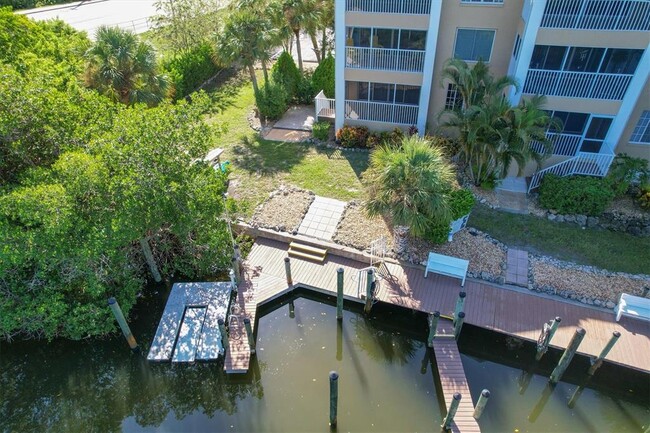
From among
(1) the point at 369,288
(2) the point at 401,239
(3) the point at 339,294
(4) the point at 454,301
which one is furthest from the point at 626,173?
(3) the point at 339,294

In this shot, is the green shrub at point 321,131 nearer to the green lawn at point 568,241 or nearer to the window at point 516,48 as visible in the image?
the green lawn at point 568,241

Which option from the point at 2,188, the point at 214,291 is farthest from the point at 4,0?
the point at 214,291

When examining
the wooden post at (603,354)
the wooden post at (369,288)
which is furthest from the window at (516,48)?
the wooden post at (603,354)

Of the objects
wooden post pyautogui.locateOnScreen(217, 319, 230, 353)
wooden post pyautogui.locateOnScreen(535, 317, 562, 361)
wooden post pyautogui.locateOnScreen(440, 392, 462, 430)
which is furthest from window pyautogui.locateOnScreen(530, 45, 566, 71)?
wooden post pyautogui.locateOnScreen(217, 319, 230, 353)

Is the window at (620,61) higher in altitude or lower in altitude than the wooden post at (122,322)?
higher

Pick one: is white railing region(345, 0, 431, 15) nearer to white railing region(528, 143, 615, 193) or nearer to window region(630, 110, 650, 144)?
white railing region(528, 143, 615, 193)

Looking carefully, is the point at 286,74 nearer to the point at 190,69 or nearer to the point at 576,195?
the point at 190,69
